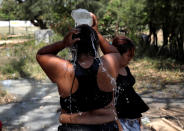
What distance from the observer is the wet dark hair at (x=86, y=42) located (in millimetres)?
1540

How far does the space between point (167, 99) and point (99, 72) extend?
3996 millimetres

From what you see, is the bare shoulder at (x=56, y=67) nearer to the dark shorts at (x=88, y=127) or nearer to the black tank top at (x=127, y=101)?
the dark shorts at (x=88, y=127)

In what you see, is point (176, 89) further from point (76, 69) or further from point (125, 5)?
point (125, 5)

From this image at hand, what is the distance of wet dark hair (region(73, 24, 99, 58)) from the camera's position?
1.54 m

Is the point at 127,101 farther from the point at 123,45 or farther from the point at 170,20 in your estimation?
the point at 170,20

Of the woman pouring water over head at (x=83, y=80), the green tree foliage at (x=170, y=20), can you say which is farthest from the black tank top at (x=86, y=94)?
the green tree foliage at (x=170, y=20)

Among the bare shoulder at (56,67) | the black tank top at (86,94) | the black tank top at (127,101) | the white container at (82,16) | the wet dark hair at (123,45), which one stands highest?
the white container at (82,16)

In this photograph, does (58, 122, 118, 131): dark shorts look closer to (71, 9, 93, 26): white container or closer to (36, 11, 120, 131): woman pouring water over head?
(36, 11, 120, 131): woman pouring water over head

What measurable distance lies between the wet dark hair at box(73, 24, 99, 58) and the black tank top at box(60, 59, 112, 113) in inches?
2.8

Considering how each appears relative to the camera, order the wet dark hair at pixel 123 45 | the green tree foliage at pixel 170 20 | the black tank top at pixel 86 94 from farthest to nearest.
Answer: the green tree foliage at pixel 170 20 → the wet dark hair at pixel 123 45 → the black tank top at pixel 86 94

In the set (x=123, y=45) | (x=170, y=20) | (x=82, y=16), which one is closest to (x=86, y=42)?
(x=82, y=16)

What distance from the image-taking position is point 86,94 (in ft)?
5.00

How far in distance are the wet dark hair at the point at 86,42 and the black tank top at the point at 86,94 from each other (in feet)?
0.23

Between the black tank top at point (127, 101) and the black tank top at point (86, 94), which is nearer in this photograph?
the black tank top at point (86, 94)
